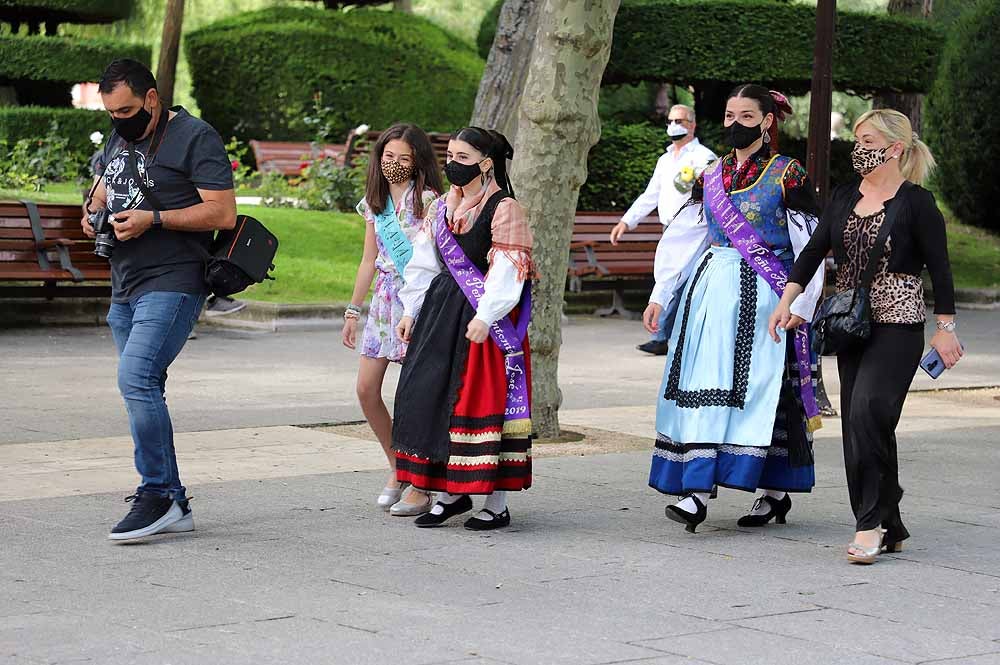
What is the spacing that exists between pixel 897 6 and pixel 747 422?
19175 mm

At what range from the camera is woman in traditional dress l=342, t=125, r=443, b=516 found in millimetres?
7551

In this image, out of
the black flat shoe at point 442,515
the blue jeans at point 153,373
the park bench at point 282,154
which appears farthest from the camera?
the park bench at point 282,154

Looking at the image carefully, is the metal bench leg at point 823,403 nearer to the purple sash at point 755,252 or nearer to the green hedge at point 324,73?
the purple sash at point 755,252

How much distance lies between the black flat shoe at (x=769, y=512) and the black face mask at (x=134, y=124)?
2.98 metres

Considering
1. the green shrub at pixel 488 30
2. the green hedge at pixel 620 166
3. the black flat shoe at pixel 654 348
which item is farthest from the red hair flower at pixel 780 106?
the green shrub at pixel 488 30

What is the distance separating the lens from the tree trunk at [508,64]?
18.9 m

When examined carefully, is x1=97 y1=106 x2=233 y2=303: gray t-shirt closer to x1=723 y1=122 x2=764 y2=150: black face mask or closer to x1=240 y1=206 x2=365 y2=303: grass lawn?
x1=723 y1=122 x2=764 y2=150: black face mask

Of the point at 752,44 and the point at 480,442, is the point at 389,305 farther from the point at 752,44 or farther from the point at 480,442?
the point at 752,44

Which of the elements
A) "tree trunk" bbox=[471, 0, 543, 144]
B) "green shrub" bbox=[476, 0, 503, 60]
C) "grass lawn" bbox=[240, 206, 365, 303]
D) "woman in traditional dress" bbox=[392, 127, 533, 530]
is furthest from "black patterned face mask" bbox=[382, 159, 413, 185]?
"green shrub" bbox=[476, 0, 503, 60]

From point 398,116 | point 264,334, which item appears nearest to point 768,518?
point 264,334

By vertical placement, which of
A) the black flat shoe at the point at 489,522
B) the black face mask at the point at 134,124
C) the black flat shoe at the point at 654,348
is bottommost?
the black flat shoe at the point at 654,348

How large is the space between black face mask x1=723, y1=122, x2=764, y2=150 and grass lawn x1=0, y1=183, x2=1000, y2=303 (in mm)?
9633

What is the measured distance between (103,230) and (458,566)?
193cm

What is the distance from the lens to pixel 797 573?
6348mm
